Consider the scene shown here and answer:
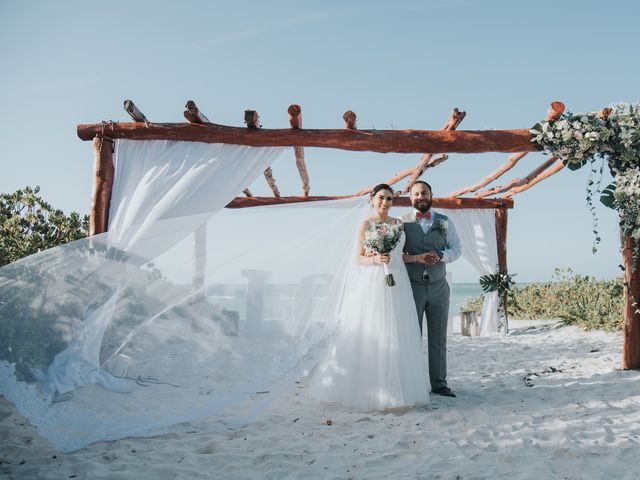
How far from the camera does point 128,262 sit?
4078 millimetres

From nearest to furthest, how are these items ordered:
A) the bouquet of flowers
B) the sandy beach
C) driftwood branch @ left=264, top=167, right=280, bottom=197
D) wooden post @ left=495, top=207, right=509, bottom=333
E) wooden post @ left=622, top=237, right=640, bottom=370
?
the sandy beach
the bouquet of flowers
wooden post @ left=622, top=237, right=640, bottom=370
driftwood branch @ left=264, top=167, right=280, bottom=197
wooden post @ left=495, top=207, right=509, bottom=333

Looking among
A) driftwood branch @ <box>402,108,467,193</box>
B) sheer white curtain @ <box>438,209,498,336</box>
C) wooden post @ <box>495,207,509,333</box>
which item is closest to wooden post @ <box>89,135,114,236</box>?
driftwood branch @ <box>402,108,467,193</box>

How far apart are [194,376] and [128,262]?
1191 millimetres

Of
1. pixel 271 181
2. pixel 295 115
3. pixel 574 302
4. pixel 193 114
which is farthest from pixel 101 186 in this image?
pixel 574 302

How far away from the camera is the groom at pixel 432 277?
4.45 metres

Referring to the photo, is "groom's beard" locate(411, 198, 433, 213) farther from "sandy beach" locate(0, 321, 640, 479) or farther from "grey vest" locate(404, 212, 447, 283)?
"sandy beach" locate(0, 321, 640, 479)

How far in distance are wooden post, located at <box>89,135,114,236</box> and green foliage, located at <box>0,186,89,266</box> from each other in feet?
5.73

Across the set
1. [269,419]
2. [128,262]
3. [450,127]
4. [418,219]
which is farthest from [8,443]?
[450,127]

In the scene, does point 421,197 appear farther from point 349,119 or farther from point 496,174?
point 496,174

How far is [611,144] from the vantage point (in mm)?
5191

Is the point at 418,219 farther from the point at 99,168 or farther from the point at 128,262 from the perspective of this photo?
the point at 99,168

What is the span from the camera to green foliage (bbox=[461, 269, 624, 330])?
8805mm

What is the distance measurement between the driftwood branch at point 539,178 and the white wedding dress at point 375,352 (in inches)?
131

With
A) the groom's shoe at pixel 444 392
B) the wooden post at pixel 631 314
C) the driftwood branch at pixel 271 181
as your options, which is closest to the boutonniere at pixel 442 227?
the groom's shoe at pixel 444 392
